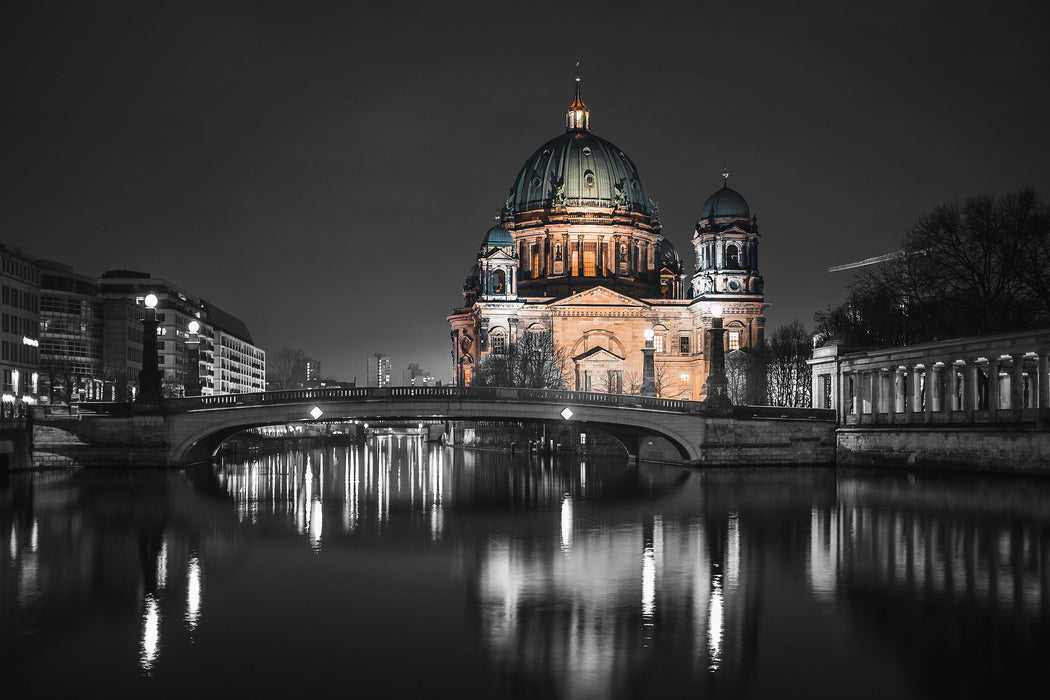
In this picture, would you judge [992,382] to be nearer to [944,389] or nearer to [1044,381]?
[1044,381]

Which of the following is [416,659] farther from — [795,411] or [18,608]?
[795,411]

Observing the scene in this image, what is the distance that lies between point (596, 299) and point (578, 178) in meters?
20.8

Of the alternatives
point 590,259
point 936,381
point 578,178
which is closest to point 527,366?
point 590,259

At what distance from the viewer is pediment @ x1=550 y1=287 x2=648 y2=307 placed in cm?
14162

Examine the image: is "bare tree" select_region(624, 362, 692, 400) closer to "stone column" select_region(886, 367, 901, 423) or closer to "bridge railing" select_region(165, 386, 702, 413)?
"stone column" select_region(886, 367, 901, 423)

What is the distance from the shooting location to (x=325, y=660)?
19.0 m

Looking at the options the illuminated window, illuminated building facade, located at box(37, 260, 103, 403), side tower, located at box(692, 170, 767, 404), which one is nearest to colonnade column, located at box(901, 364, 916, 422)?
side tower, located at box(692, 170, 767, 404)

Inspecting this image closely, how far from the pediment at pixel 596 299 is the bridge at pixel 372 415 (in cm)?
7333

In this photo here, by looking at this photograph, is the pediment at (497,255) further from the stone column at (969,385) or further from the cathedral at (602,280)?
the stone column at (969,385)

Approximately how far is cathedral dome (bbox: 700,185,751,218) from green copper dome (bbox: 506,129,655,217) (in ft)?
53.5

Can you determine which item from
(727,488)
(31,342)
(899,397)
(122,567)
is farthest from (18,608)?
(31,342)

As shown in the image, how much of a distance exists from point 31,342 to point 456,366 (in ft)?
229

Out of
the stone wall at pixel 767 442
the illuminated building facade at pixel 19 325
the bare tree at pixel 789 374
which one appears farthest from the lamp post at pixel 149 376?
the bare tree at pixel 789 374

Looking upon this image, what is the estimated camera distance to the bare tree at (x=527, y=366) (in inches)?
4542
